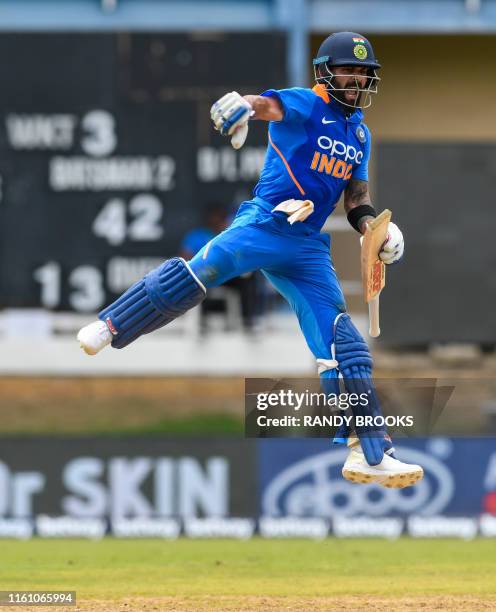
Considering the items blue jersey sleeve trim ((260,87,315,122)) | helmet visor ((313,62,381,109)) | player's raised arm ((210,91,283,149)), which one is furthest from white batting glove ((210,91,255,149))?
helmet visor ((313,62,381,109))

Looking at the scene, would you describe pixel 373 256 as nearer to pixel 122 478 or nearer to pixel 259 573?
pixel 259 573

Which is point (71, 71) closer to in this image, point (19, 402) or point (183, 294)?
point (19, 402)

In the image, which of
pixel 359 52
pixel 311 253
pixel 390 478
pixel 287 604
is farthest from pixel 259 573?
pixel 359 52

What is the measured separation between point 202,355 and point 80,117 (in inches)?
116

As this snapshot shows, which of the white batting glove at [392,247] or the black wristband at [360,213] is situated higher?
the black wristband at [360,213]


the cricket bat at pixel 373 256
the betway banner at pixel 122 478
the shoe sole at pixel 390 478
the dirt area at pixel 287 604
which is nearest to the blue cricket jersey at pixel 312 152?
the cricket bat at pixel 373 256

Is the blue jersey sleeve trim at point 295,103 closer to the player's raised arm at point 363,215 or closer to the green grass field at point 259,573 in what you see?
the player's raised arm at point 363,215

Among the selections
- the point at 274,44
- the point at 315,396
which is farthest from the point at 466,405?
the point at 315,396

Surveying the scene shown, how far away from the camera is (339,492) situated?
14086 mm

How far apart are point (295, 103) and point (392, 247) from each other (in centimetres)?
95

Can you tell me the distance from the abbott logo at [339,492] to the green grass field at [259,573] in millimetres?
495

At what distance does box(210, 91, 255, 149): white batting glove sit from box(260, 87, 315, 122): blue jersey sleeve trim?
457mm

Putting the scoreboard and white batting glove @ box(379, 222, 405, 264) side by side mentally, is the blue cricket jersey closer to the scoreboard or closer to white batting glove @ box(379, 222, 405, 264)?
white batting glove @ box(379, 222, 405, 264)

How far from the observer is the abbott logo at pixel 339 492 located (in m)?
14.1
